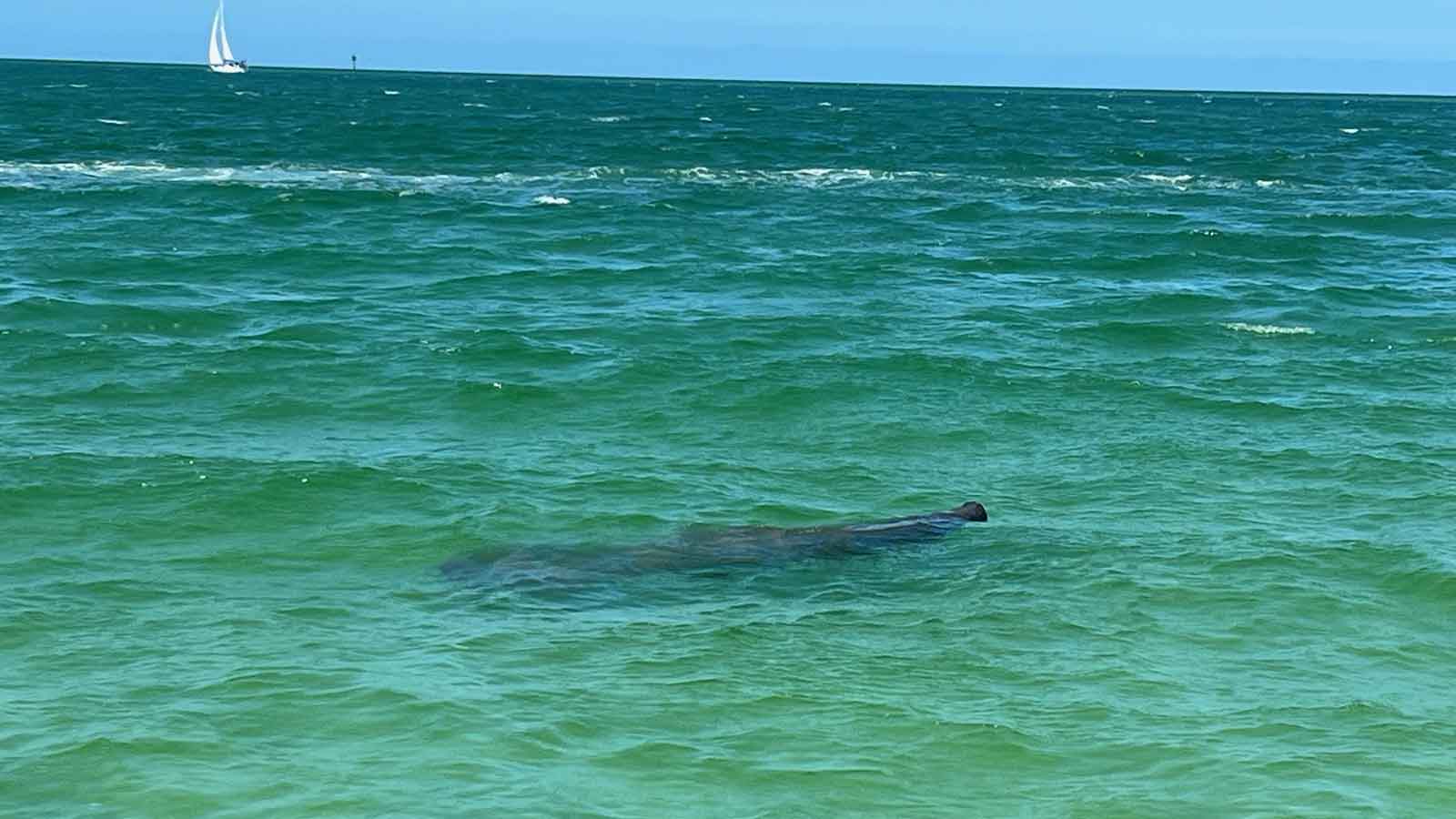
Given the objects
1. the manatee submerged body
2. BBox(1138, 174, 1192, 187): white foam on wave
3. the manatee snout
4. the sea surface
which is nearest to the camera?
the sea surface

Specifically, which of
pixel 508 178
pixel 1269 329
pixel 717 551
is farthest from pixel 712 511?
pixel 508 178

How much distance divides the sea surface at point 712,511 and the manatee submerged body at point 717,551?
0.18 meters

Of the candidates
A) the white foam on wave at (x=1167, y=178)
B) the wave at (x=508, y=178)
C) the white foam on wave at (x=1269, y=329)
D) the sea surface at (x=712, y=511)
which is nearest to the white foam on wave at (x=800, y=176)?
the wave at (x=508, y=178)

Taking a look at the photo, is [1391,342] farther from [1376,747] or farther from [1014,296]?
[1376,747]

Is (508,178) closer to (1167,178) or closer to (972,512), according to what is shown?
(1167,178)

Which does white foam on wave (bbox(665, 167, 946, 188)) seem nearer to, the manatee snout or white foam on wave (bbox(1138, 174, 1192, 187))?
white foam on wave (bbox(1138, 174, 1192, 187))

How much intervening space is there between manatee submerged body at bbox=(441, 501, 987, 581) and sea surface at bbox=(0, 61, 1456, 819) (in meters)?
0.18

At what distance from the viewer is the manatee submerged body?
47.7 ft

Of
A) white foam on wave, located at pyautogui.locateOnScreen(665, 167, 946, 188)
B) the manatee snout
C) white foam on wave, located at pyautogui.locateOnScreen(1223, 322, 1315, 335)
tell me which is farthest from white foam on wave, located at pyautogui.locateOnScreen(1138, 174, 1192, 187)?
the manatee snout

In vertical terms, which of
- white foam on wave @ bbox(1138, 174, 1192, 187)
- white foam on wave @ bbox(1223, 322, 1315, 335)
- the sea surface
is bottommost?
the sea surface

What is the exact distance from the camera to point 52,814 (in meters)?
9.75

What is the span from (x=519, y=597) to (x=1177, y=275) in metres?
21.8

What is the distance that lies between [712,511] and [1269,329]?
1356 cm

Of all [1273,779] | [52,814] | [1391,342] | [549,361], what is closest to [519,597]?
[52,814]
